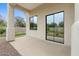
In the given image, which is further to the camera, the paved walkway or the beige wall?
the beige wall

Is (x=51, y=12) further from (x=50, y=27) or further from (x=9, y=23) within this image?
(x=9, y=23)

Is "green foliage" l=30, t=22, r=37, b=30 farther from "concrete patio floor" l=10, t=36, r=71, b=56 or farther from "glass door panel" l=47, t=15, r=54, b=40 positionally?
"concrete patio floor" l=10, t=36, r=71, b=56

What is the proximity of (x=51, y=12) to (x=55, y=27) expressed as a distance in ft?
3.42

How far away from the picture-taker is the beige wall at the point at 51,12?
548cm

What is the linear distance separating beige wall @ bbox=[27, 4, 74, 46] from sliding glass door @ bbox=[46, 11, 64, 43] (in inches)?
11.8

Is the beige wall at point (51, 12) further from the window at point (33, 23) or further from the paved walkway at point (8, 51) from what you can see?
the paved walkway at point (8, 51)

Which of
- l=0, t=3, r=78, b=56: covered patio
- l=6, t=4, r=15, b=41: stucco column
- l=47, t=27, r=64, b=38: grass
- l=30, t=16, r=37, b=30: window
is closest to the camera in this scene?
l=0, t=3, r=78, b=56: covered patio

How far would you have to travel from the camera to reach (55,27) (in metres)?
6.60

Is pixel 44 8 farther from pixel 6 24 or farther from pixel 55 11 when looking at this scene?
pixel 6 24

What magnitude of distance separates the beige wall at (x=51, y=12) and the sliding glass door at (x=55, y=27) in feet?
0.98

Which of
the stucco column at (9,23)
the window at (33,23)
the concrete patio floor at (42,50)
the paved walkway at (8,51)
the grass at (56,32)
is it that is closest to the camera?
the paved walkway at (8,51)

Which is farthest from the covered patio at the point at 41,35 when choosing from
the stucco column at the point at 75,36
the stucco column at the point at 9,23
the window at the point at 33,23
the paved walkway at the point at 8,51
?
the stucco column at the point at 75,36

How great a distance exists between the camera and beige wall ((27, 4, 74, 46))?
5484 mm

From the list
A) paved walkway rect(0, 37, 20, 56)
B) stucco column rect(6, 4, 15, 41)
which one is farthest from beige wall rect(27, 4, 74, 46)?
paved walkway rect(0, 37, 20, 56)
